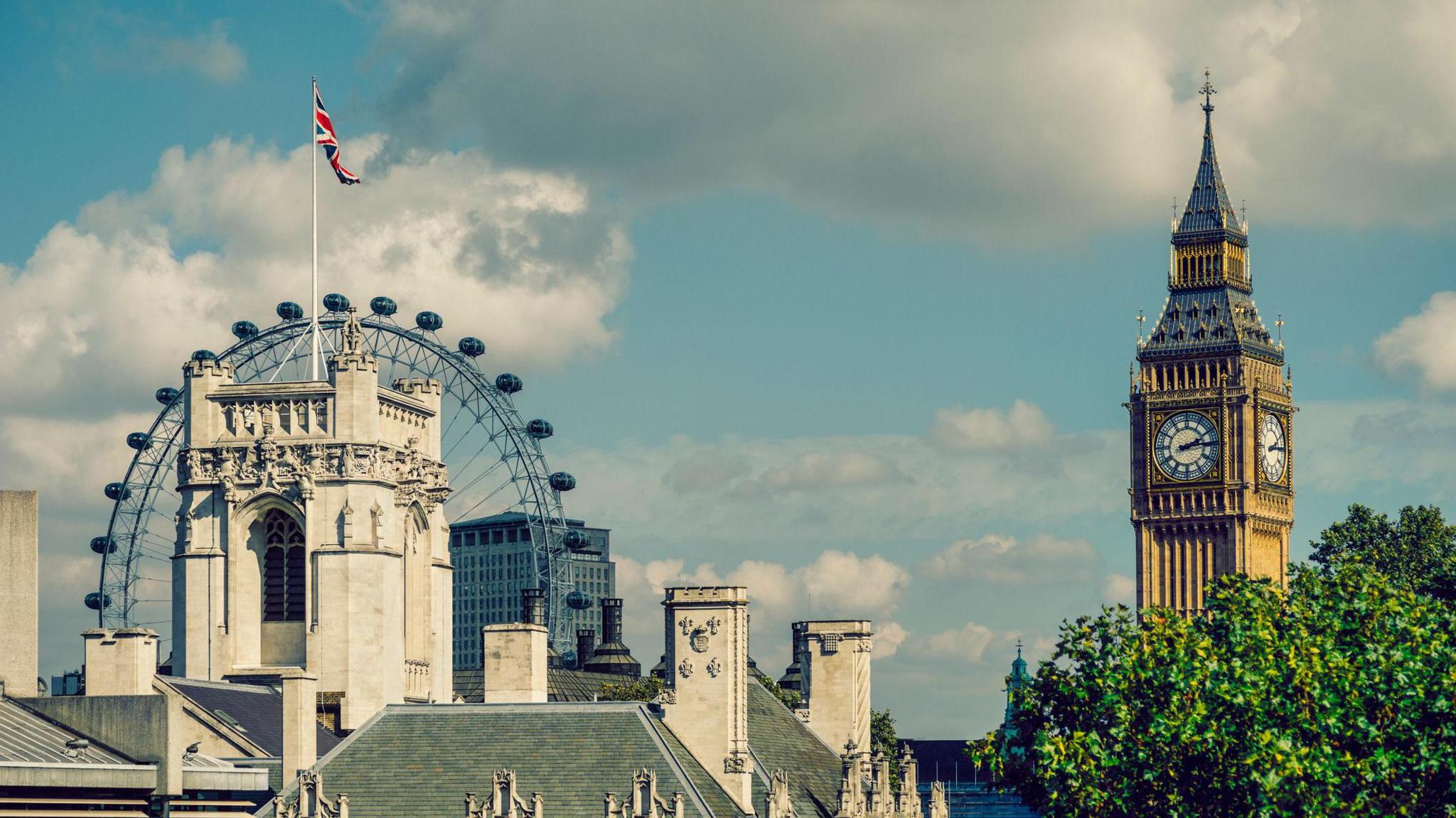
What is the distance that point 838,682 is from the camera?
100562 millimetres

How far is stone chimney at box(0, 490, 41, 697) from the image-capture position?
68375mm

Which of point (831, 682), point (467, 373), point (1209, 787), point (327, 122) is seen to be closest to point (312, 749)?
point (831, 682)

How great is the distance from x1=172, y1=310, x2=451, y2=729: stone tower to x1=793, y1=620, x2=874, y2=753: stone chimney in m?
20.1

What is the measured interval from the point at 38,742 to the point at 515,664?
30.8m

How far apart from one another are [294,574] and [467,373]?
164 feet

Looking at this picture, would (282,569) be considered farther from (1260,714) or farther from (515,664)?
(1260,714)

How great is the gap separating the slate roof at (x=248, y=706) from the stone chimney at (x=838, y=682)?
1821 cm

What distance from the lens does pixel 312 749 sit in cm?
8969

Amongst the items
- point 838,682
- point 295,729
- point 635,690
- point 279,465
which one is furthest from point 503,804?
point 635,690

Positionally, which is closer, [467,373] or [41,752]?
[41,752]

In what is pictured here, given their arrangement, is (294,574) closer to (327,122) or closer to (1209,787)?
(327,122)

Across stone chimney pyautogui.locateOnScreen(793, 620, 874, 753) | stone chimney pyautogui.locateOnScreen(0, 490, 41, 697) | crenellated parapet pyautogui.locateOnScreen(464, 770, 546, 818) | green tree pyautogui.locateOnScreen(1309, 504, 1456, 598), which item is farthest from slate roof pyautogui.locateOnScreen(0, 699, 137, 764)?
green tree pyautogui.locateOnScreen(1309, 504, 1456, 598)

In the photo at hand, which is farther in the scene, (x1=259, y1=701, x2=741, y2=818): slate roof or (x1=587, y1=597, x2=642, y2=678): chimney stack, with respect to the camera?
(x1=587, y1=597, x2=642, y2=678): chimney stack

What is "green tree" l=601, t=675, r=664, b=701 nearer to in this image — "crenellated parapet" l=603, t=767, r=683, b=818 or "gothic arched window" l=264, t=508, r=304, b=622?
"gothic arched window" l=264, t=508, r=304, b=622
